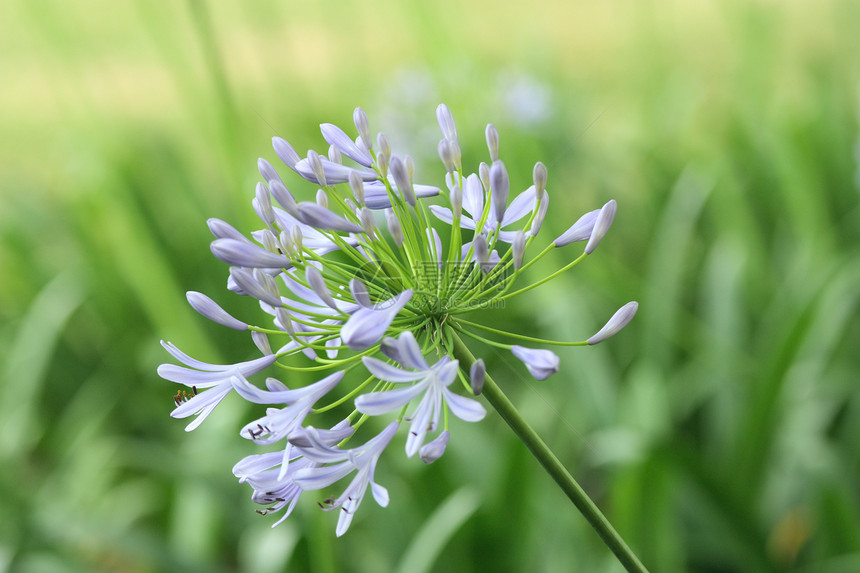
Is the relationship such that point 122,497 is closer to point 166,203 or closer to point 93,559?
point 93,559

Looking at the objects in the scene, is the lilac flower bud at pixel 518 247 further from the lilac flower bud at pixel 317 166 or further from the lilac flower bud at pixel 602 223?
the lilac flower bud at pixel 317 166

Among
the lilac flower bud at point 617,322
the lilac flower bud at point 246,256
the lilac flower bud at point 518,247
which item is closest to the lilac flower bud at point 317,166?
the lilac flower bud at point 246,256

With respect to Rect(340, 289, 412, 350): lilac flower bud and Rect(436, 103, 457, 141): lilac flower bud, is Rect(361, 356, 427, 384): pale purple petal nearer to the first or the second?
Rect(340, 289, 412, 350): lilac flower bud

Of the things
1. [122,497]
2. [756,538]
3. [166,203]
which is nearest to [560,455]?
[756,538]

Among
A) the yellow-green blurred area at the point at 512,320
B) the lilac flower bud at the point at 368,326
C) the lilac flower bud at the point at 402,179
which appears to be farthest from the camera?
the yellow-green blurred area at the point at 512,320

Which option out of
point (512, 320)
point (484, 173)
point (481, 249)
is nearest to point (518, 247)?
point (481, 249)

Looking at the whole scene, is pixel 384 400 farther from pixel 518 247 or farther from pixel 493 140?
pixel 493 140
